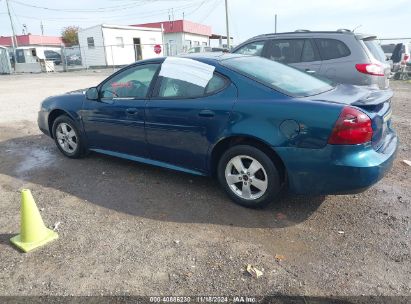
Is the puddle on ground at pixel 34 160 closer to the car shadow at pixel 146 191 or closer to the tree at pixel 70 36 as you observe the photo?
the car shadow at pixel 146 191

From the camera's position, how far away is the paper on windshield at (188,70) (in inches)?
152

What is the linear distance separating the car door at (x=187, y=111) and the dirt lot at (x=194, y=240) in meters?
0.51

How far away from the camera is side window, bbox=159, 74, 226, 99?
149 inches

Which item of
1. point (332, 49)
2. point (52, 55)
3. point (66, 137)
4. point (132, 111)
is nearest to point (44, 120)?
point (66, 137)

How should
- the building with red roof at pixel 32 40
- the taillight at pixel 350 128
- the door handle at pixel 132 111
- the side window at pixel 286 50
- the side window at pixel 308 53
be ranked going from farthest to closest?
the building with red roof at pixel 32 40 < the side window at pixel 286 50 < the side window at pixel 308 53 < the door handle at pixel 132 111 < the taillight at pixel 350 128

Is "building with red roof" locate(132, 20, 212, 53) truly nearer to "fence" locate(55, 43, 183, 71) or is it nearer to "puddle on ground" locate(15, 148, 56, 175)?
"fence" locate(55, 43, 183, 71)

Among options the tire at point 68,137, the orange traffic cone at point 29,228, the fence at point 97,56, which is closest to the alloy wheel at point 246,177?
the orange traffic cone at point 29,228

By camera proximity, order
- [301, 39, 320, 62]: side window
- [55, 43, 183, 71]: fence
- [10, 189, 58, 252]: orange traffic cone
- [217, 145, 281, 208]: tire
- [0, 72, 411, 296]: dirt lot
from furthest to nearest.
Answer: [55, 43, 183, 71]: fence < [301, 39, 320, 62]: side window < [217, 145, 281, 208]: tire < [10, 189, 58, 252]: orange traffic cone < [0, 72, 411, 296]: dirt lot

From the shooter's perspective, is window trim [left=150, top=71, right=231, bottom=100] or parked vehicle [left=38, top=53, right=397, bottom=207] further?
window trim [left=150, top=71, right=231, bottom=100]

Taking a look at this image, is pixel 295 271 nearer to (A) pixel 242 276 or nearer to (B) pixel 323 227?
(A) pixel 242 276

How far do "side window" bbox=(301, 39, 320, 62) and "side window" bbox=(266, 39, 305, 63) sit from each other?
8 cm

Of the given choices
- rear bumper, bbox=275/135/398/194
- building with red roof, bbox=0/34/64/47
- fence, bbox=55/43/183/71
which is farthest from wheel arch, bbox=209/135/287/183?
building with red roof, bbox=0/34/64/47

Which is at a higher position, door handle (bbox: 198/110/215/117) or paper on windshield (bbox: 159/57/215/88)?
paper on windshield (bbox: 159/57/215/88)

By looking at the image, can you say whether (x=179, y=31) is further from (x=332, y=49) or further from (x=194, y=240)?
(x=194, y=240)
